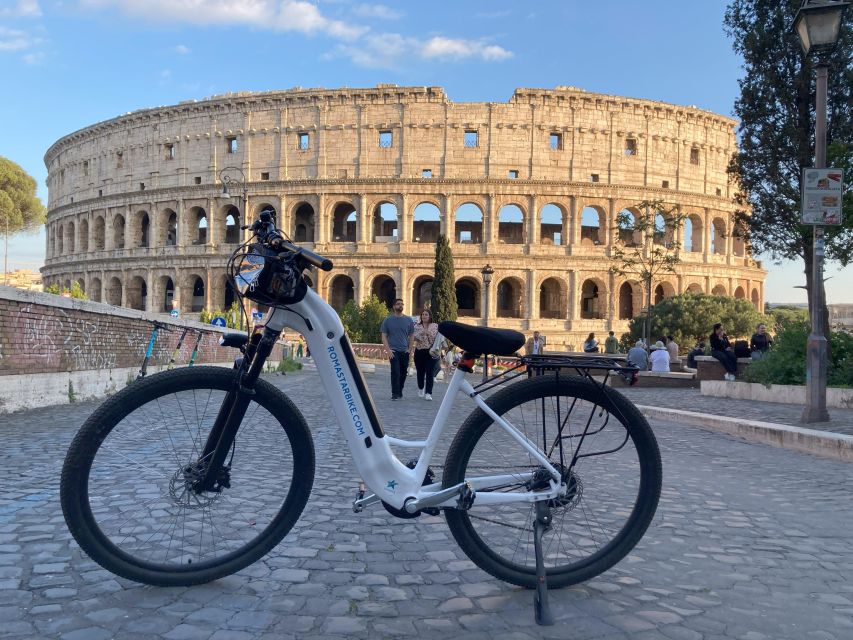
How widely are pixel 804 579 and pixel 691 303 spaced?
3257 cm

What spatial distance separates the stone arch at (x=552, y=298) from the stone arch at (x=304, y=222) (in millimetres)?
17472

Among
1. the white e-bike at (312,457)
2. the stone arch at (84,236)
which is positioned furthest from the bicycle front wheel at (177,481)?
the stone arch at (84,236)

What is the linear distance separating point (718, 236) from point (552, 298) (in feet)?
46.4

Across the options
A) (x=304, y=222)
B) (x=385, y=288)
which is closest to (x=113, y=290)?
(x=304, y=222)

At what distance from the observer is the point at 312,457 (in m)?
2.69

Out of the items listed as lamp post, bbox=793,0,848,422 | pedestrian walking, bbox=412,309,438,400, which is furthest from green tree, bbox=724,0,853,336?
pedestrian walking, bbox=412,309,438,400

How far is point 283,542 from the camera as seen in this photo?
323 cm

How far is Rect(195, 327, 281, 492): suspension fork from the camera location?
256 cm

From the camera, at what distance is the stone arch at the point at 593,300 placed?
4381 centimetres

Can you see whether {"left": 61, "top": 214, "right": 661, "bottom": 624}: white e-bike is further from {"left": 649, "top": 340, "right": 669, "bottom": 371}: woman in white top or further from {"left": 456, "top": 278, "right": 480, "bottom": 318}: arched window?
{"left": 456, "top": 278, "right": 480, "bottom": 318}: arched window

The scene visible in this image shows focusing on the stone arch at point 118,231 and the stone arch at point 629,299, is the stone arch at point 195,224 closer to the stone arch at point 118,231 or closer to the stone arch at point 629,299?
the stone arch at point 118,231

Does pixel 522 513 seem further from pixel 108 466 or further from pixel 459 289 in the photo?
pixel 459 289

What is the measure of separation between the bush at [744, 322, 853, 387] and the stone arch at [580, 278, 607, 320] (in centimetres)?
3149

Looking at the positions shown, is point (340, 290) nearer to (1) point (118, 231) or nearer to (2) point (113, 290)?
(2) point (113, 290)
